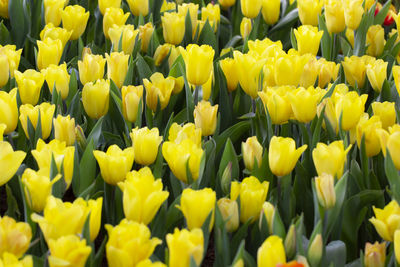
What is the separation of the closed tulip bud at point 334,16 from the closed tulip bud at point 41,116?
100 centimetres

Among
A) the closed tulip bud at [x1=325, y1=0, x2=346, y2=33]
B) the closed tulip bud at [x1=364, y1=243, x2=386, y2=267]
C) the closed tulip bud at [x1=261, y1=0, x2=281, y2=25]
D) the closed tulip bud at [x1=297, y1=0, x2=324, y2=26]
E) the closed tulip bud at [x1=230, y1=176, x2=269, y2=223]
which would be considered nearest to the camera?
the closed tulip bud at [x1=364, y1=243, x2=386, y2=267]

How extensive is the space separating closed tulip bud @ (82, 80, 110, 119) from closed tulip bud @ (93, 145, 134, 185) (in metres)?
0.30

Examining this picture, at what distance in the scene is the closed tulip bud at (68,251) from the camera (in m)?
1.00

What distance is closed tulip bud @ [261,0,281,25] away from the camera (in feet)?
7.69

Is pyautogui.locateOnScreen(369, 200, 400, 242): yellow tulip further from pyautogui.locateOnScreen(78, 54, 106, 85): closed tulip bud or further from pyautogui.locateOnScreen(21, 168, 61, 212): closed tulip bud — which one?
pyautogui.locateOnScreen(78, 54, 106, 85): closed tulip bud

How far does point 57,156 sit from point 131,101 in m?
0.31

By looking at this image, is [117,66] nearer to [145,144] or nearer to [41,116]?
[41,116]

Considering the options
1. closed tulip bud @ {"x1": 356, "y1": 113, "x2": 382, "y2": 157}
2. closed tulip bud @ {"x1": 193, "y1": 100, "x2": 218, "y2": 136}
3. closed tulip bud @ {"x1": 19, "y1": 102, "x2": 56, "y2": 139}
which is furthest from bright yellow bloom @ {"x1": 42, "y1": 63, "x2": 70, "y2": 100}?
closed tulip bud @ {"x1": 356, "y1": 113, "x2": 382, "y2": 157}

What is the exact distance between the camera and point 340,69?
2.03 meters

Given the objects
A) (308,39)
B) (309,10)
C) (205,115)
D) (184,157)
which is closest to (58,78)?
(205,115)

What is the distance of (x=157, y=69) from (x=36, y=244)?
89 cm

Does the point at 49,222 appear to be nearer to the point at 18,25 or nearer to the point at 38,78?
the point at 38,78

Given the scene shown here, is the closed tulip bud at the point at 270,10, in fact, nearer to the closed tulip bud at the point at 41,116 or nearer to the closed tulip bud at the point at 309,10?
the closed tulip bud at the point at 309,10

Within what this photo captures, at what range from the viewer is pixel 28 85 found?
63.2 inches
